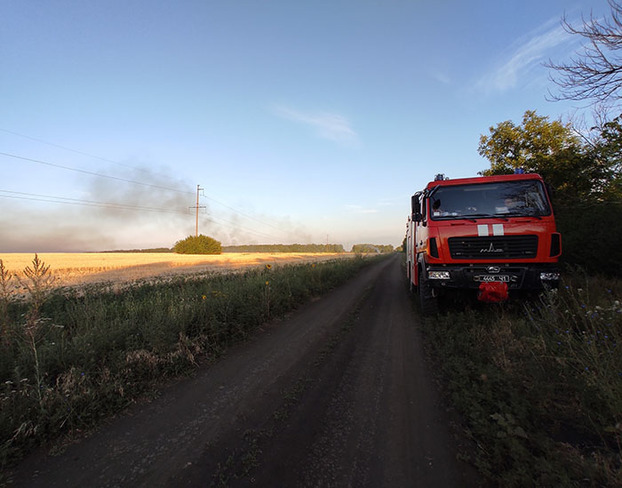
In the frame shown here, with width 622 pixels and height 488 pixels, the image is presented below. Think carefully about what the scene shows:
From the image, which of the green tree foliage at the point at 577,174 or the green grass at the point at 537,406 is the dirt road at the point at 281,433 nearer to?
the green grass at the point at 537,406

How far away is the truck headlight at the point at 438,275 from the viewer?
578 centimetres

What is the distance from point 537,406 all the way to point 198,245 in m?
66.2

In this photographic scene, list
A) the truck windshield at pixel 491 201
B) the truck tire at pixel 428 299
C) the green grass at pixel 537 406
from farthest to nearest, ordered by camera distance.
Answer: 1. the truck tire at pixel 428 299
2. the truck windshield at pixel 491 201
3. the green grass at pixel 537 406

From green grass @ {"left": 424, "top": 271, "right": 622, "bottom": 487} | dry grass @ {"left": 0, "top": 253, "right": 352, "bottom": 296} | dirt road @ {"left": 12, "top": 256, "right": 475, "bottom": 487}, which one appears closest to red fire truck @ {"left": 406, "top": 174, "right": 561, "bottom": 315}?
green grass @ {"left": 424, "top": 271, "right": 622, "bottom": 487}

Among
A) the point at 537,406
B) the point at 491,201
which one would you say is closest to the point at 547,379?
the point at 537,406

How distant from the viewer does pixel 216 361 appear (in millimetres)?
4426

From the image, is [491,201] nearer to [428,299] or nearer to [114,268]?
[428,299]

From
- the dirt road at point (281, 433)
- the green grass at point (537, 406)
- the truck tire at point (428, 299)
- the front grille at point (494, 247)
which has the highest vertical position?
the front grille at point (494, 247)

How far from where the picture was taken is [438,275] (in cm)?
586

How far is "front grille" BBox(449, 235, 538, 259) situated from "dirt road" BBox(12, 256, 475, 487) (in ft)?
8.61

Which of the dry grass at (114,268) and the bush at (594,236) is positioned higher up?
the bush at (594,236)

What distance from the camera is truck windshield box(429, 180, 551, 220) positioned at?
5.89m

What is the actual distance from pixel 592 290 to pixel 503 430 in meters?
6.42

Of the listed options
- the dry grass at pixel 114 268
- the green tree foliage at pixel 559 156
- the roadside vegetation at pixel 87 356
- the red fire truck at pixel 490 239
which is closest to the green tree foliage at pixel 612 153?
the green tree foliage at pixel 559 156
